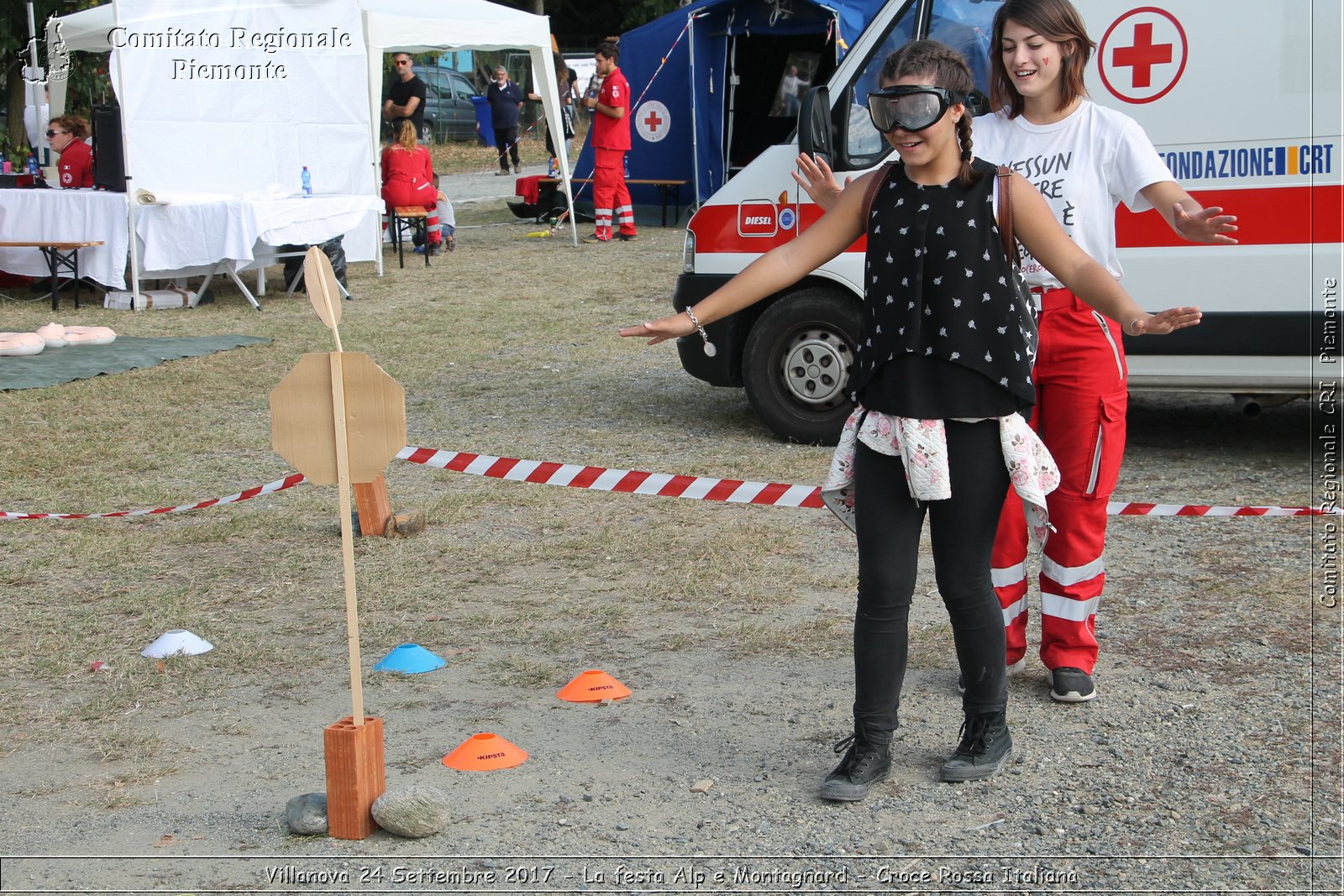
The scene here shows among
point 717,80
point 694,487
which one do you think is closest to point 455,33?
point 717,80

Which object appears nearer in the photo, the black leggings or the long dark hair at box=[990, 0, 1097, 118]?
the black leggings

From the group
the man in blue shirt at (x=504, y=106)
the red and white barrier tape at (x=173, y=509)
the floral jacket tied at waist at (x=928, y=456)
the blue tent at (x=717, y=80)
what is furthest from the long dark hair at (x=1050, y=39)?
the man in blue shirt at (x=504, y=106)

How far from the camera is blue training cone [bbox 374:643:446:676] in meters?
4.61

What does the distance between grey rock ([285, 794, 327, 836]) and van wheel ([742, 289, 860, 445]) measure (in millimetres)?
4531

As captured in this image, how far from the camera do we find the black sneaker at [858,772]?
11.6ft

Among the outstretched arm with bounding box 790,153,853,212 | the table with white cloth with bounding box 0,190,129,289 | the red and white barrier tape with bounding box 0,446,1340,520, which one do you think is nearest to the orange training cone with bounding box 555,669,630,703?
the red and white barrier tape with bounding box 0,446,1340,520

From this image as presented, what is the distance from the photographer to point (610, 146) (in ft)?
58.8

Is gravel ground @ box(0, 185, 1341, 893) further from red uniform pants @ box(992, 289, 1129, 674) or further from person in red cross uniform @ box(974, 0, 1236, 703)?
person in red cross uniform @ box(974, 0, 1236, 703)

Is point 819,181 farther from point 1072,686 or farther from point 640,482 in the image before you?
point 640,482

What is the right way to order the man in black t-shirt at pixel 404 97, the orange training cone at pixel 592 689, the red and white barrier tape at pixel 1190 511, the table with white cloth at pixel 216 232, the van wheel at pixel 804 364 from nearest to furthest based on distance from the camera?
the orange training cone at pixel 592 689, the red and white barrier tape at pixel 1190 511, the van wheel at pixel 804 364, the table with white cloth at pixel 216 232, the man in black t-shirt at pixel 404 97

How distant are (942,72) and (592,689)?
210cm

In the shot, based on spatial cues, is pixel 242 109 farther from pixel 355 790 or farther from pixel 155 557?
pixel 355 790

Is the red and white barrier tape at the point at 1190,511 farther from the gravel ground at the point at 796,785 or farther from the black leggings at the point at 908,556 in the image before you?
the black leggings at the point at 908,556

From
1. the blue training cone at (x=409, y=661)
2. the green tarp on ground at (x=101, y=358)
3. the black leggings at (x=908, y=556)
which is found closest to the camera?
the black leggings at (x=908, y=556)
